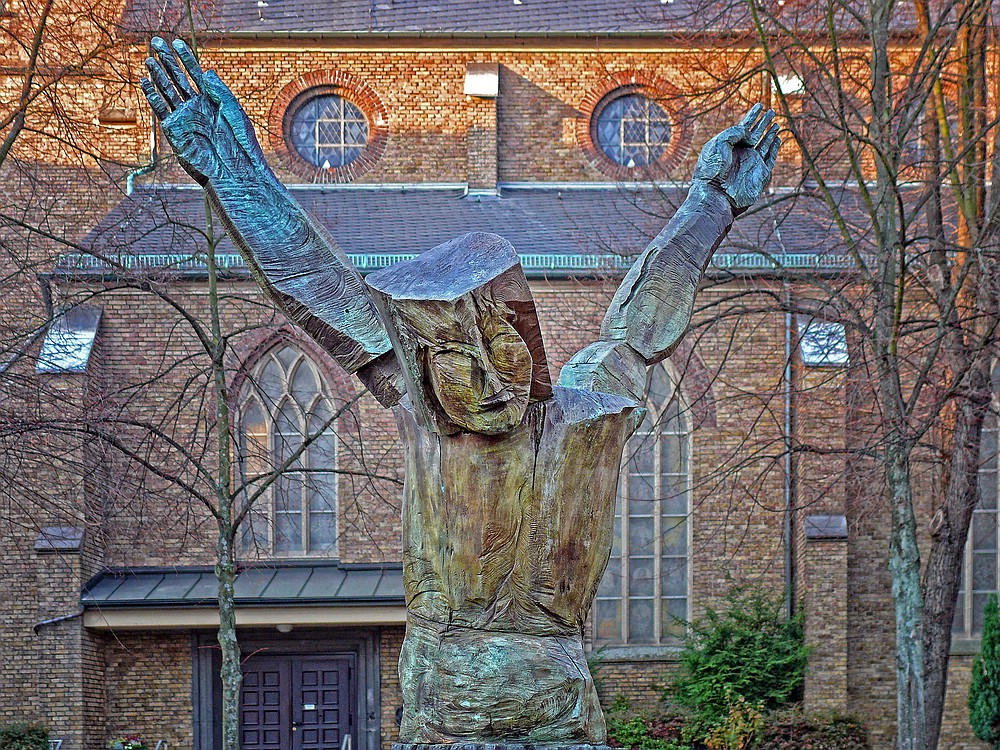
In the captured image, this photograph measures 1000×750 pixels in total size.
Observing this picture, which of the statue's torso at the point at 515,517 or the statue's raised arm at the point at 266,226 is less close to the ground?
the statue's raised arm at the point at 266,226

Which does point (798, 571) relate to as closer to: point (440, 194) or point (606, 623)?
point (606, 623)

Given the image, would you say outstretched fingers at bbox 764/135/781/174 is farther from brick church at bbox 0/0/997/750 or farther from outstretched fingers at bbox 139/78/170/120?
brick church at bbox 0/0/997/750

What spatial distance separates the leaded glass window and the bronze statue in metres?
20.6

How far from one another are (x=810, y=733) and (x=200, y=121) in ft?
55.5

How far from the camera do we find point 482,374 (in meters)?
2.96

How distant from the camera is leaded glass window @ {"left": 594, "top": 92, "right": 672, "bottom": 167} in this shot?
2366cm

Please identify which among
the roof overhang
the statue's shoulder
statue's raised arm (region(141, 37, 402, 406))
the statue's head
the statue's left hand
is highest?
the statue's left hand

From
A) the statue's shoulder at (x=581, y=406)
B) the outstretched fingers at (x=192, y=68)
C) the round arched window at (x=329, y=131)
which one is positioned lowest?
the statue's shoulder at (x=581, y=406)

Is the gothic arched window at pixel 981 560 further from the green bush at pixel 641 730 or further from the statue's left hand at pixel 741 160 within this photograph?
the statue's left hand at pixel 741 160

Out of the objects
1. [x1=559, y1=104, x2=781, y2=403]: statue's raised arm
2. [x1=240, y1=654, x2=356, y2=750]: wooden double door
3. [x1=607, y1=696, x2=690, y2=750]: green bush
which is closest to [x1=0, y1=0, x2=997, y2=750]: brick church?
[x1=240, y1=654, x2=356, y2=750]: wooden double door

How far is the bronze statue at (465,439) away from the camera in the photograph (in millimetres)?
2977

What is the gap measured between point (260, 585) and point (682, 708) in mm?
6237

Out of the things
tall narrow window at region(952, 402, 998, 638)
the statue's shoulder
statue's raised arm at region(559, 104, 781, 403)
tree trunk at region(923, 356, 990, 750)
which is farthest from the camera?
tall narrow window at region(952, 402, 998, 638)

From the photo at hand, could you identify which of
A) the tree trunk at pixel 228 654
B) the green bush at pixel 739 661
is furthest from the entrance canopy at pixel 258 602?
the tree trunk at pixel 228 654
